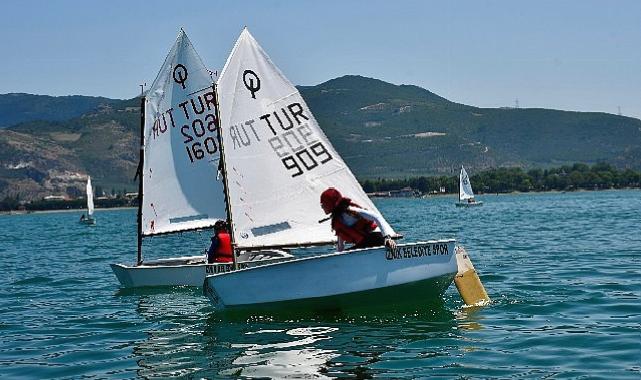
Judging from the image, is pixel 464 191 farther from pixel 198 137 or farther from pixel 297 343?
pixel 297 343

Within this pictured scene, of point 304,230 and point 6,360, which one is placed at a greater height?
point 304,230

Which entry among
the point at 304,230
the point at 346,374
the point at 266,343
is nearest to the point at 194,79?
the point at 304,230

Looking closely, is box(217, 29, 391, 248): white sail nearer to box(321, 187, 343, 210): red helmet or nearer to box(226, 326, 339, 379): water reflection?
box(321, 187, 343, 210): red helmet

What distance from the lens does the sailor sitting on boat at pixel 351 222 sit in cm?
1850

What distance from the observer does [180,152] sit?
2650cm

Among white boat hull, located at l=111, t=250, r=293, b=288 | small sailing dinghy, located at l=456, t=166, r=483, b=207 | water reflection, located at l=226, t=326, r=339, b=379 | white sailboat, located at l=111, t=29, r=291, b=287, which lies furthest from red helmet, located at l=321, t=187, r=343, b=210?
small sailing dinghy, located at l=456, t=166, r=483, b=207

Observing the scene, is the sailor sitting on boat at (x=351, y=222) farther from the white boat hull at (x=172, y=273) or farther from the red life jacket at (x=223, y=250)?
the white boat hull at (x=172, y=273)

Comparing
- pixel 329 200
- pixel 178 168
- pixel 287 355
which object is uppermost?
pixel 178 168

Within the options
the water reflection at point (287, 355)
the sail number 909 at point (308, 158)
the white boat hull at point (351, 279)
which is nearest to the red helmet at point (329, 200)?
the white boat hull at point (351, 279)

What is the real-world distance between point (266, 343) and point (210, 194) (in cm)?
1034

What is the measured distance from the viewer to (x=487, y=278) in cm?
2623

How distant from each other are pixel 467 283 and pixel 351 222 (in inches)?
131

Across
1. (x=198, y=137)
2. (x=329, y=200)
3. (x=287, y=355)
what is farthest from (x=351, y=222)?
(x=198, y=137)

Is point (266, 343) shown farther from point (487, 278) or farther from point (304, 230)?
point (487, 278)
